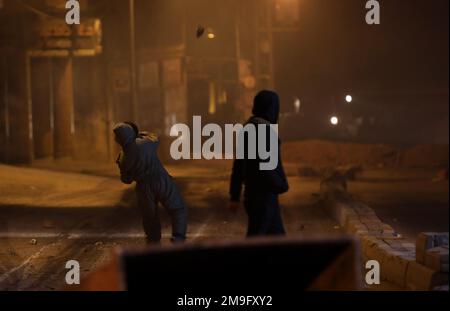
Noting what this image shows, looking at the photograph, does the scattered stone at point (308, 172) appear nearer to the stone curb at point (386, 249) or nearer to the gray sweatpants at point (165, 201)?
the stone curb at point (386, 249)

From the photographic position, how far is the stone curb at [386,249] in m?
7.69

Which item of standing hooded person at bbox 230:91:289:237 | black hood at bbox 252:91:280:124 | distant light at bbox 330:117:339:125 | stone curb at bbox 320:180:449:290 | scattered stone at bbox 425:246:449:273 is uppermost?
black hood at bbox 252:91:280:124

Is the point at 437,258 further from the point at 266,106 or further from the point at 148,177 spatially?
the point at 148,177

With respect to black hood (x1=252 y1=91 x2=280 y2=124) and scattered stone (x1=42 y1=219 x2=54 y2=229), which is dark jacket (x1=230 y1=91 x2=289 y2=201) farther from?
scattered stone (x1=42 y1=219 x2=54 y2=229)

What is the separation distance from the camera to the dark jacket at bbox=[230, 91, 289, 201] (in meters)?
7.14

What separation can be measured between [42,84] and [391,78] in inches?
1251

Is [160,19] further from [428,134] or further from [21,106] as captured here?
[428,134]

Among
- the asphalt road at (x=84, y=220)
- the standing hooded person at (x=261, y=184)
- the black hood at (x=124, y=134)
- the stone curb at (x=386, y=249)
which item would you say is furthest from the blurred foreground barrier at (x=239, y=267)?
the asphalt road at (x=84, y=220)

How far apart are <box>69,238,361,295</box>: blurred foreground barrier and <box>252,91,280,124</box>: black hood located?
2.38 metres

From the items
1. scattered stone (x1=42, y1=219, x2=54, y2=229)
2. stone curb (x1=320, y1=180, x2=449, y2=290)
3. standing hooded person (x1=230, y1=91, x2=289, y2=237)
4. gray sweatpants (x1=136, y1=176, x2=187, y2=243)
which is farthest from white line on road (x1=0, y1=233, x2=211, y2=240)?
standing hooded person (x1=230, y1=91, x2=289, y2=237)

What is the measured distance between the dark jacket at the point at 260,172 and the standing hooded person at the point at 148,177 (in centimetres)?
199

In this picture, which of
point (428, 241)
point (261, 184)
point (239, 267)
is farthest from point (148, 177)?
point (239, 267)

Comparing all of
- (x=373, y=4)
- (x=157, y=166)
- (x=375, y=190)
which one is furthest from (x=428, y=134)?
(x=157, y=166)

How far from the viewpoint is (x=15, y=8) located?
22812mm
